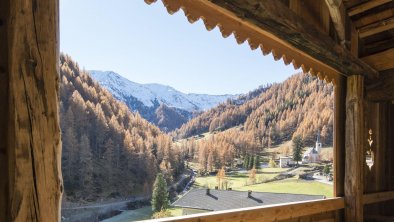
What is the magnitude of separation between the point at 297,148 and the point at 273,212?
10.7m

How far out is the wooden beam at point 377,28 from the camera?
4.25 m

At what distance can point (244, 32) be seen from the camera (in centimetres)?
287

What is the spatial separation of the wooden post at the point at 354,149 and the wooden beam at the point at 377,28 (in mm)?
604

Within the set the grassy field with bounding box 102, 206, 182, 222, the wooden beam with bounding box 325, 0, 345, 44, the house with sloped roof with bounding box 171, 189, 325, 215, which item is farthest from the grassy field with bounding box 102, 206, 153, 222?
the wooden beam with bounding box 325, 0, 345, 44

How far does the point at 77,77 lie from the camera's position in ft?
29.3

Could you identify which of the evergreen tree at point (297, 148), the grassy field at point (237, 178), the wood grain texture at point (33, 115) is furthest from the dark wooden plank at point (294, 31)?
the grassy field at point (237, 178)

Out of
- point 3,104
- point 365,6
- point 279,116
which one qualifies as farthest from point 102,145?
point 3,104

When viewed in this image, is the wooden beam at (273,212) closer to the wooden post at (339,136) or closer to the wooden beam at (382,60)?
the wooden post at (339,136)

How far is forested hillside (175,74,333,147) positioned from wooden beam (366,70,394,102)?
5626 millimetres

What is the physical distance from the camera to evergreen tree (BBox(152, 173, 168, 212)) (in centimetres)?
1232

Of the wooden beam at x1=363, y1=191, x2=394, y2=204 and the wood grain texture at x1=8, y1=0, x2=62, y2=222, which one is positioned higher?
the wood grain texture at x1=8, y1=0, x2=62, y2=222

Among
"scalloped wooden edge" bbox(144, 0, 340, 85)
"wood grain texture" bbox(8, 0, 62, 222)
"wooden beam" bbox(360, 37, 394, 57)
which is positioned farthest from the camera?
"wooden beam" bbox(360, 37, 394, 57)

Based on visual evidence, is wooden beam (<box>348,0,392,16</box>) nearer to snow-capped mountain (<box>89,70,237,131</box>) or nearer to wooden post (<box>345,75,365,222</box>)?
wooden post (<box>345,75,365,222</box>)

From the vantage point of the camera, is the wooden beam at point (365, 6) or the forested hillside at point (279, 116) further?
the forested hillside at point (279, 116)
